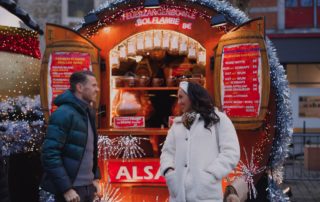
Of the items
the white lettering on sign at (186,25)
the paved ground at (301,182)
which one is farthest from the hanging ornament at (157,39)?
the paved ground at (301,182)

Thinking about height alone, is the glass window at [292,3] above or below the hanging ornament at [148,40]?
above

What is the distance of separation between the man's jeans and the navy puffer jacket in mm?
109

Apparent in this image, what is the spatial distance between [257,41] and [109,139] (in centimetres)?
223

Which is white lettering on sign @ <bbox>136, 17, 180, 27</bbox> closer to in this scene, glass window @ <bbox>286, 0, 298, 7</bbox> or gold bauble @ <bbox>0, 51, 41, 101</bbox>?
gold bauble @ <bbox>0, 51, 41, 101</bbox>

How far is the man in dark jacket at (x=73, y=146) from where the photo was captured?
13.8ft

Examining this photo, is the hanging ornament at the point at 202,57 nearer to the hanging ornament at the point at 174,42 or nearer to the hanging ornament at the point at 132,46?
the hanging ornament at the point at 174,42

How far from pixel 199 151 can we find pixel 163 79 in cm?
371

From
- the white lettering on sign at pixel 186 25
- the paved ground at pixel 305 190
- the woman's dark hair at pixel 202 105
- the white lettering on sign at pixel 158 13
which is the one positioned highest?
the white lettering on sign at pixel 158 13

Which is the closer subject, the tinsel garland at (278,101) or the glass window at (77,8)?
the tinsel garland at (278,101)

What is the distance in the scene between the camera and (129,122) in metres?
7.23

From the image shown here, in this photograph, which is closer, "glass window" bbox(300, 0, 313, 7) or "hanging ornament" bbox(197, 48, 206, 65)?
"hanging ornament" bbox(197, 48, 206, 65)

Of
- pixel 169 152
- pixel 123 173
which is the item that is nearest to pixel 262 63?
pixel 123 173

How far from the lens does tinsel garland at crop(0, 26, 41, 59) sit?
259 inches

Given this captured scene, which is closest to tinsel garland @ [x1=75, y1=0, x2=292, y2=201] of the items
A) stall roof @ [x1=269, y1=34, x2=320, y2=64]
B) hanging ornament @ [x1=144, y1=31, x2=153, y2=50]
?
hanging ornament @ [x1=144, y1=31, x2=153, y2=50]
